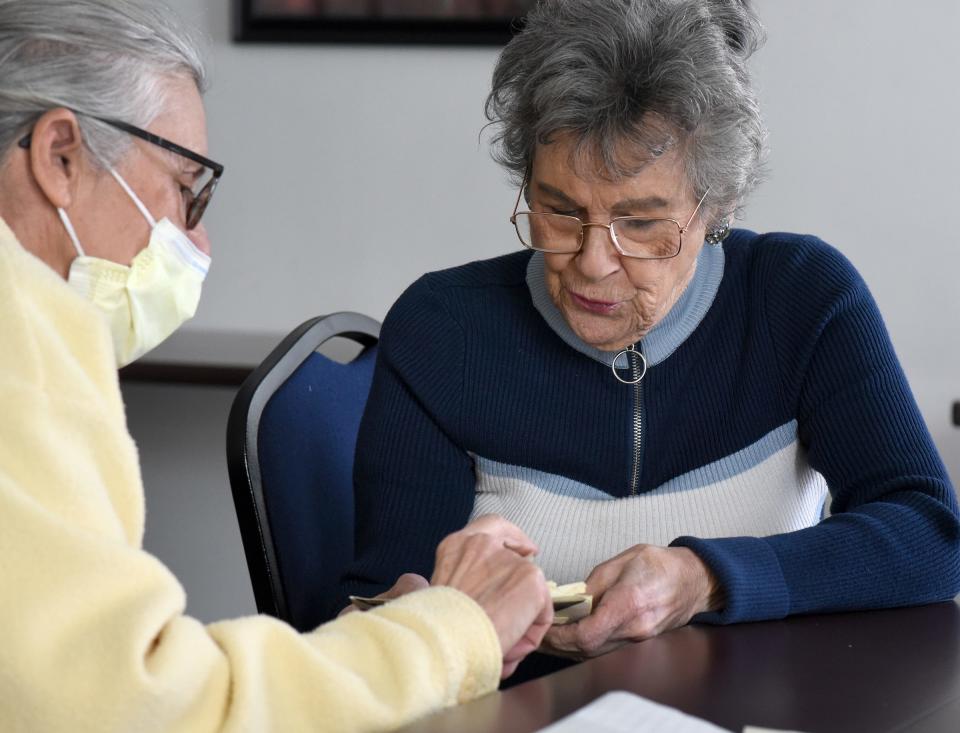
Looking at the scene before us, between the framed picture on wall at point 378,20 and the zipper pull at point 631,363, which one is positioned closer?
the zipper pull at point 631,363

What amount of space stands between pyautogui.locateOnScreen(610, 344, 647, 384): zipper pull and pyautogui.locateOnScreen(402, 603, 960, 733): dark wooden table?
477mm

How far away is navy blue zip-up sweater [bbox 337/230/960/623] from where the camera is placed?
5.14 ft

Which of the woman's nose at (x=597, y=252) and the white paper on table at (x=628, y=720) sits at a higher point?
the woman's nose at (x=597, y=252)

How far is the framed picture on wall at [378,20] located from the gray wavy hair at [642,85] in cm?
132

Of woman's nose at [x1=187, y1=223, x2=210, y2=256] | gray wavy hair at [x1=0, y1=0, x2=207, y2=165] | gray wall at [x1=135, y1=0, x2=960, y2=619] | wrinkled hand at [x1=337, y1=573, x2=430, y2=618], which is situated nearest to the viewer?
gray wavy hair at [x1=0, y1=0, x2=207, y2=165]

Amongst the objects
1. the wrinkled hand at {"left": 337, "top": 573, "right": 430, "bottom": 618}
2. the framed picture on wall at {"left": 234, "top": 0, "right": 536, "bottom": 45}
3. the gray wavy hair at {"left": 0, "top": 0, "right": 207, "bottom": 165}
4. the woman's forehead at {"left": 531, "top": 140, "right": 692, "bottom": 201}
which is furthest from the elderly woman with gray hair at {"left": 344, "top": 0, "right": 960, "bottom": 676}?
the framed picture on wall at {"left": 234, "top": 0, "right": 536, "bottom": 45}

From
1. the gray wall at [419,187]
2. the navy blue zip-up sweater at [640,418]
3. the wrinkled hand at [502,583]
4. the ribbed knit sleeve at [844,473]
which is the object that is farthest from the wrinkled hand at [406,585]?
the gray wall at [419,187]

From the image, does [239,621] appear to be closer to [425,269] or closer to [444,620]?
[444,620]

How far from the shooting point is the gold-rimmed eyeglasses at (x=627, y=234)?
1.53m

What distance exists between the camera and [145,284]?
1.23 meters

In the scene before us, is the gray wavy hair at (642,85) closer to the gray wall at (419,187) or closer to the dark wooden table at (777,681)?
the dark wooden table at (777,681)

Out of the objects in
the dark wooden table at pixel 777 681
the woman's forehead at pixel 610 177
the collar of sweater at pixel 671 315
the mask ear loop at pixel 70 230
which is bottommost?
the dark wooden table at pixel 777 681

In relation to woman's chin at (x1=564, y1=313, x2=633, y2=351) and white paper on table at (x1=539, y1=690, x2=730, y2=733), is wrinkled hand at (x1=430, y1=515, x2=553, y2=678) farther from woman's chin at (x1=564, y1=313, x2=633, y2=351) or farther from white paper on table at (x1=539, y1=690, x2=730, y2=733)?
woman's chin at (x1=564, y1=313, x2=633, y2=351)

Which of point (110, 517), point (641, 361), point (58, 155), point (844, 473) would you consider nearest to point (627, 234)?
point (641, 361)
